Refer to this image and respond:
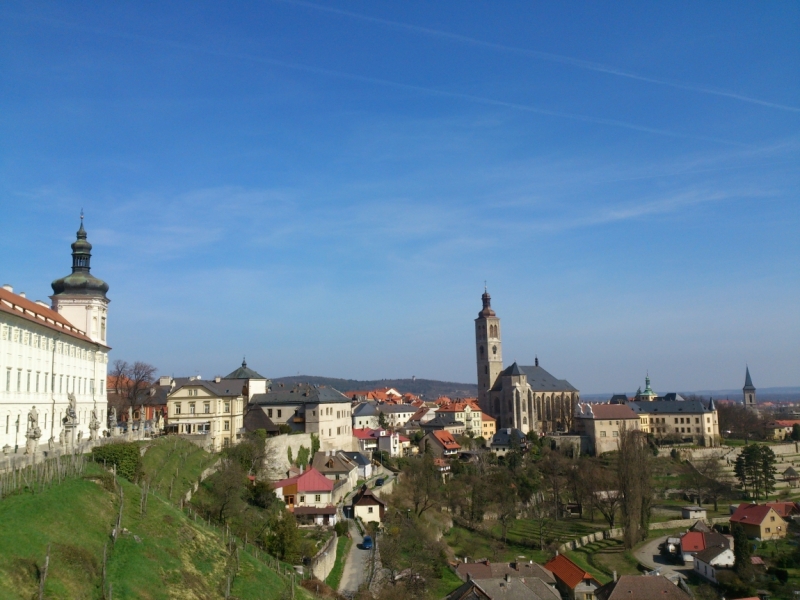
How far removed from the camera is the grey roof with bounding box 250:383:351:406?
63.6m

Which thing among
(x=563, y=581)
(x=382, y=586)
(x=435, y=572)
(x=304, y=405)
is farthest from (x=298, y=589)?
(x=304, y=405)

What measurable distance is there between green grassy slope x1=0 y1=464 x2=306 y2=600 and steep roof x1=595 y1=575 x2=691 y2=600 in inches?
888

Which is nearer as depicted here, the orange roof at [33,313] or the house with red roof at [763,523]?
the orange roof at [33,313]

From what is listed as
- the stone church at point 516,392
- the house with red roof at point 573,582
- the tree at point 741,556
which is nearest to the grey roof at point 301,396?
the house with red roof at point 573,582

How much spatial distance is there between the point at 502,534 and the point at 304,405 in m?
20.5

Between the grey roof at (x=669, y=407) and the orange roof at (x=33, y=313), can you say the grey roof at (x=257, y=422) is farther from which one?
the grey roof at (x=669, y=407)

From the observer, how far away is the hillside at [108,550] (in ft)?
54.0

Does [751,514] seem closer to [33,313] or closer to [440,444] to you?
[440,444]

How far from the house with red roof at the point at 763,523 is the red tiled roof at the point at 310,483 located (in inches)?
1414

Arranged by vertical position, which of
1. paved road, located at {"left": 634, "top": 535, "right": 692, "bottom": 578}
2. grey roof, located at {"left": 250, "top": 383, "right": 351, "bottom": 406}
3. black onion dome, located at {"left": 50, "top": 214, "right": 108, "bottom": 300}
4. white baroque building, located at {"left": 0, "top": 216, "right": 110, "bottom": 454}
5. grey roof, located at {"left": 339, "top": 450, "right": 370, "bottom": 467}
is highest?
black onion dome, located at {"left": 50, "top": 214, "right": 108, "bottom": 300}

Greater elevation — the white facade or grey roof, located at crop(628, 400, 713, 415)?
the white facade

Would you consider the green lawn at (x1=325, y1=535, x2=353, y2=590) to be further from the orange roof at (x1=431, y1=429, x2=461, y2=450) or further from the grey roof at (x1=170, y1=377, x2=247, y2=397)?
the orange roof at (x1=431, y1=429, x2=461, y2=450)

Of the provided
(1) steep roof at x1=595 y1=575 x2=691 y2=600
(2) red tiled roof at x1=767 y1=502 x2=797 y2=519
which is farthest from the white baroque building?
(2) red tiled roof at x1=767 y1=502 x2=797 y2=519

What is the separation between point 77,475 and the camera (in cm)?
2380
